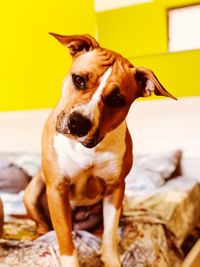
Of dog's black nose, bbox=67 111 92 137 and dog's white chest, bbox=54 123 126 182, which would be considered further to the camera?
dog's white chest, bbox=54 123 126 182

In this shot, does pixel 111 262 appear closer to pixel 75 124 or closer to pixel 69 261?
pixel 69 261

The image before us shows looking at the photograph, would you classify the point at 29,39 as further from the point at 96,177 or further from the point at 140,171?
the point at 96,177

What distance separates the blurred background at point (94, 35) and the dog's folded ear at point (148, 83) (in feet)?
2.07

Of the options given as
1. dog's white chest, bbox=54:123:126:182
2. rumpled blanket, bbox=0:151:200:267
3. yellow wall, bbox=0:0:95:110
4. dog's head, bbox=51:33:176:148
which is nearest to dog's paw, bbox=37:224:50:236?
rumpled blanket, bbox=0:151:200:267

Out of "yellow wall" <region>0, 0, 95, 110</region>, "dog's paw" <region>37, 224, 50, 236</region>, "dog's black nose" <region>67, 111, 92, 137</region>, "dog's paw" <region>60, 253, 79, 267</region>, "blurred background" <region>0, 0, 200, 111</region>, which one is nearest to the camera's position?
"dog's black nose" <region>67, 111, 92, 137</region>

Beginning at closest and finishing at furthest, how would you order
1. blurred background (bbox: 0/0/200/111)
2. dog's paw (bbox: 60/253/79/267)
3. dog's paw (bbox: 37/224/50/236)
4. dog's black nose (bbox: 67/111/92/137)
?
dog's black nose (bbox: 67/111/92/137) < dog's paw (bbox: 60/253/79/267) < dog's paw (bbox: 37/224/50/236) < blurred background (bbox: 0/0/200/111)

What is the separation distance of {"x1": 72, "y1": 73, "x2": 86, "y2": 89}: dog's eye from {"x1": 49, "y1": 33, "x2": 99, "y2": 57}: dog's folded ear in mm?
70

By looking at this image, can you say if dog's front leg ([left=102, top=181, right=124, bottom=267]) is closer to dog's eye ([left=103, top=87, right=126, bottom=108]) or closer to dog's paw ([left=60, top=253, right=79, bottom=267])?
dog's paw ([left=60, top=253, right=79, bottom=267])

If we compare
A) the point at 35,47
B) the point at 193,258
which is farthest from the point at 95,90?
the point at 35,47

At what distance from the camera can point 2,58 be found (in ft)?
5.72

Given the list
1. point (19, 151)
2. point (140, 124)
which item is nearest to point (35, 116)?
point (19, 151)

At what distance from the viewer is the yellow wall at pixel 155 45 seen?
158 centimetres

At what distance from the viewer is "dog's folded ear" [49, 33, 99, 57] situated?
918 mm

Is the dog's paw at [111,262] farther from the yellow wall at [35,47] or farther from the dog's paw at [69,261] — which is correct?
the yellow wall at [35,47]
